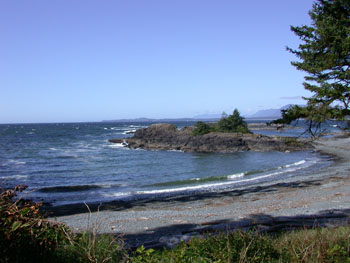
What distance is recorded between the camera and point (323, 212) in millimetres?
11195

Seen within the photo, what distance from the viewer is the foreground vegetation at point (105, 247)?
11.6ft

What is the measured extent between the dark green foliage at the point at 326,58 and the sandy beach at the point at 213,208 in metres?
3.48

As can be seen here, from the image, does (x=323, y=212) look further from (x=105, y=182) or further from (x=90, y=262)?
(x=105, y=182)

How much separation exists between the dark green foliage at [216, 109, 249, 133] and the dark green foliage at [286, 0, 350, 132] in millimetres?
36347

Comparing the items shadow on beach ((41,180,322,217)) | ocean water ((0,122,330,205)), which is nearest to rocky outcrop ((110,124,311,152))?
ocean water ((0,122,330,205))

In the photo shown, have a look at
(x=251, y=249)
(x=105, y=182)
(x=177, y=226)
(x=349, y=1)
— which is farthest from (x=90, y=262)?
(x=105, y=182)

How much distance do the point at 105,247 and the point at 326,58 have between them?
10.4 m

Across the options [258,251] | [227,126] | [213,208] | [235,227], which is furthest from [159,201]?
[227,126]

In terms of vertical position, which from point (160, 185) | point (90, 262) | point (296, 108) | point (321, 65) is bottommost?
point (160, 185)

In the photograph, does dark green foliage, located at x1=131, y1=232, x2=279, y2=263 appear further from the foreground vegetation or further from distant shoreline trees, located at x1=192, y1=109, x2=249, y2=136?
distant shoreline trees, located at x1=192, y1=109, x2=249, y2=136

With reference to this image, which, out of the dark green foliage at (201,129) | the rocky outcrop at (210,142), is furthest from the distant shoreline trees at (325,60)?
the dark green foliage at (201,129)

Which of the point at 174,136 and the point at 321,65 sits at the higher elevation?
the point at 321,65

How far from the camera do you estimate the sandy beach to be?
10.5 meters

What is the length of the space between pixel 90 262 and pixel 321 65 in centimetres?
1066
